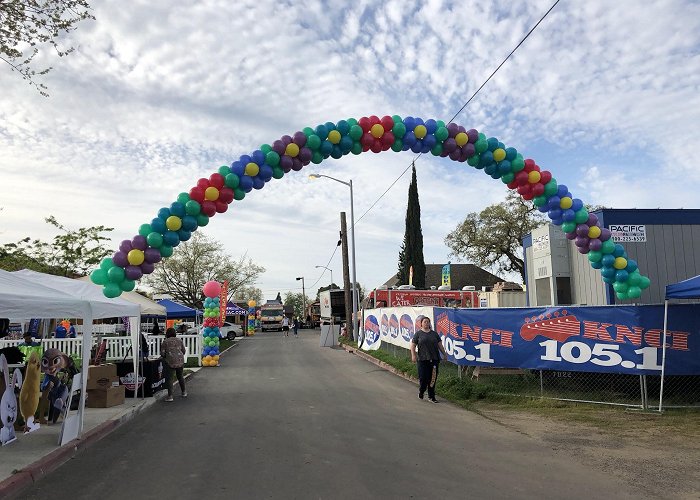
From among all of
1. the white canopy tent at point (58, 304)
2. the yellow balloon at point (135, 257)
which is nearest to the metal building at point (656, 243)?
the yellow balloon at point (135, 257)

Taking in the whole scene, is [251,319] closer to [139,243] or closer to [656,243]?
[656,243]

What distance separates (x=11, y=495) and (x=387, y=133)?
9.09m

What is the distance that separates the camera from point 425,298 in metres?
32.0

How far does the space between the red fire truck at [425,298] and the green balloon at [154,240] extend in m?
21.8

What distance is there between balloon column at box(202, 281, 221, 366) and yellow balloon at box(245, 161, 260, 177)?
10.9 metres

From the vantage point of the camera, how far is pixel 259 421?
951 cm

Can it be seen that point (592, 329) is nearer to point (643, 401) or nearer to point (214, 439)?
point (643, 401)

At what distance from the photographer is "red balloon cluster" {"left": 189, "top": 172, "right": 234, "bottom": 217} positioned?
11016 mm

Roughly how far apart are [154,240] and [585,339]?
8447mm

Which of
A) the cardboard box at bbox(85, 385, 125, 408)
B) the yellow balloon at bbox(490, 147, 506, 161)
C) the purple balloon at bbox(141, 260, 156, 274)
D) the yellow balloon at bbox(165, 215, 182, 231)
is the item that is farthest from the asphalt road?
the yellow balloon at bbox(490, 147, 506, 161)

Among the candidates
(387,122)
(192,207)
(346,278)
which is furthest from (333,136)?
(346,278)

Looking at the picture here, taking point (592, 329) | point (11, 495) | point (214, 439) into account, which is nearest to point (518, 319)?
point (592, 329)

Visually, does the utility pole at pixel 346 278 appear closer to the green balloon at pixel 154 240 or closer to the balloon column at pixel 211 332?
the balloon column at pixel 211 332

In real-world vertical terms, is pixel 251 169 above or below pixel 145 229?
above
